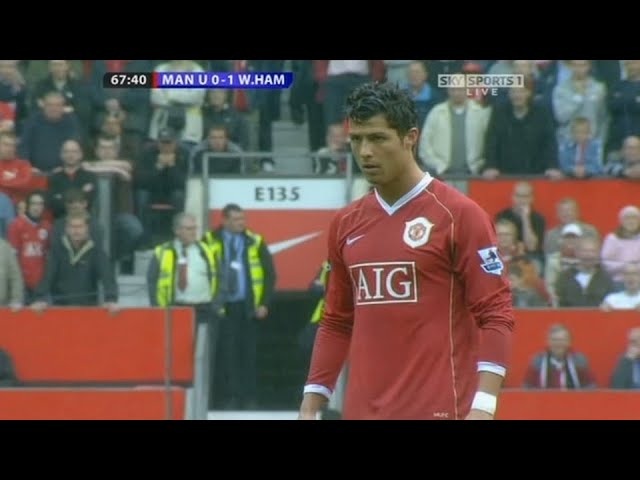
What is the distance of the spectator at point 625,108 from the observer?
10.7 meters

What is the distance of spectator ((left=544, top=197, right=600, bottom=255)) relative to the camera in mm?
10562

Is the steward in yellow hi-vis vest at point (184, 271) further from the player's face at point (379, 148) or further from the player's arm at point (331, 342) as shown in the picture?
the player's face at point (379, 148)

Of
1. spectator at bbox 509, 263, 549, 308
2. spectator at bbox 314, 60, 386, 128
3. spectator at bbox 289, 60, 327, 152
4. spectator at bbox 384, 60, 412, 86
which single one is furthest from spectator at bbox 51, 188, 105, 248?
spectator at bbox 509, 263, 549, 308

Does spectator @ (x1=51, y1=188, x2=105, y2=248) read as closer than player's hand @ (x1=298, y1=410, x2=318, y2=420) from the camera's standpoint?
No

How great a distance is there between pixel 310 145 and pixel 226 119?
60 centimetres

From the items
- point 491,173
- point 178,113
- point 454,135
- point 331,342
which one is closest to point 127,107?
point 178,113

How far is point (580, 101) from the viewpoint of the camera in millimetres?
10859

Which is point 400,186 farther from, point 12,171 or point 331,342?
point 12,171

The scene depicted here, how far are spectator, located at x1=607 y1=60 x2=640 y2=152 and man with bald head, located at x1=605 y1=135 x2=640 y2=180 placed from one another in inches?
1.7

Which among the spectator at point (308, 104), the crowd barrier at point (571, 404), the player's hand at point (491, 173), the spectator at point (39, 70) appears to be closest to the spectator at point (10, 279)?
the spectator at point (39, 70)

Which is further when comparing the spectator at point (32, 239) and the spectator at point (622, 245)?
the spectator at point (32, 239)

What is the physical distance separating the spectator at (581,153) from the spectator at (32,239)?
3525 mm

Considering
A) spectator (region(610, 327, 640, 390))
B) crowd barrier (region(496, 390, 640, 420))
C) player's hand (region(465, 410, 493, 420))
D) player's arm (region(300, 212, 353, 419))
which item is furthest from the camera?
spectator (region(610, 327, 640, 390))

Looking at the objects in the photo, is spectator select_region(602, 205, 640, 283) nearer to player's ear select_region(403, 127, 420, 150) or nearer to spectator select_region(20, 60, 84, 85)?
spectator select_region(20, 60, 84, 85)
